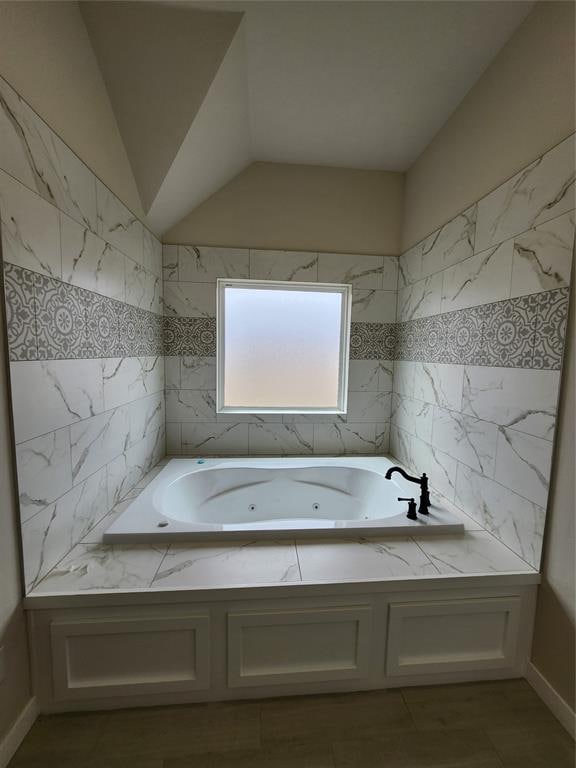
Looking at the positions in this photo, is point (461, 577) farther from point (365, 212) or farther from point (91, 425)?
point (365, 212)

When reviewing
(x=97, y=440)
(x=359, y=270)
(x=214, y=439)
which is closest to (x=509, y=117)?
(x=359, y=270)

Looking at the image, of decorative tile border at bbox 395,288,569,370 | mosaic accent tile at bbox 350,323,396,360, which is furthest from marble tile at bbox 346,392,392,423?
decorative tile border at bbox 395,288,569,370

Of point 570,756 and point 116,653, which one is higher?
point 116,653

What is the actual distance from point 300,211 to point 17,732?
285 cm

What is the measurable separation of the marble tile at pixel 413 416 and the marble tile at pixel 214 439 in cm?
116

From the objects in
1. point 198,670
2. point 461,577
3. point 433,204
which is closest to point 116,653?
point 198,670

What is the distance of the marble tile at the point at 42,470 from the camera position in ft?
3.32

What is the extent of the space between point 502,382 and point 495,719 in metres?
1.25

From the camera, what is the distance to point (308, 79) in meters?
1.54

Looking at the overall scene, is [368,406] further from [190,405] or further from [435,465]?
[190,405]

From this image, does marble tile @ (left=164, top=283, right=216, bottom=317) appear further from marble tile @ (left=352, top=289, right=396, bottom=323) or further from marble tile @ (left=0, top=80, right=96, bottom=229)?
marble tile @ (left=352, top=289, right=396, bottom=323)

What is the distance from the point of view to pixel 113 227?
5.05 feet

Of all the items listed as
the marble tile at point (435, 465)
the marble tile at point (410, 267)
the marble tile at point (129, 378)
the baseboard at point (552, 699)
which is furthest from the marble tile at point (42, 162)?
the baseboard at point (552, 699)

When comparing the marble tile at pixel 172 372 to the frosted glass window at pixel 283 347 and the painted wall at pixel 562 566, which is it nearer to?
the frosted glass window at pixel 283 347
